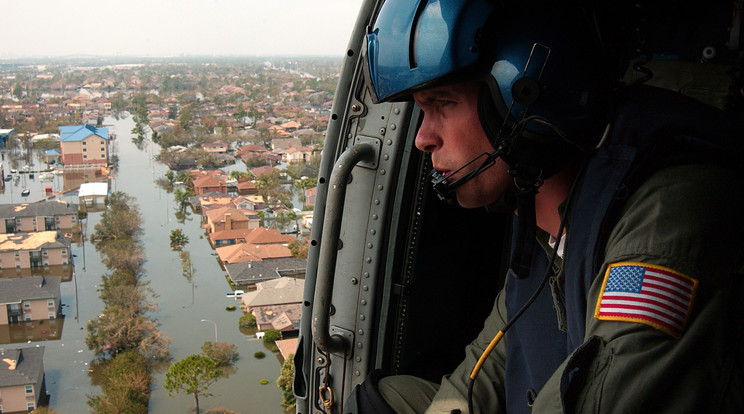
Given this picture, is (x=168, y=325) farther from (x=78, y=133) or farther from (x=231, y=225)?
(x=78, y=133)

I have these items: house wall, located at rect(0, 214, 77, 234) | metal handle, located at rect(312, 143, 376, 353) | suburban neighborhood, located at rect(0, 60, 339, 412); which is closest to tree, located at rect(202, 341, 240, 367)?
suburban neighborhood, located at rect(0, 60, 339, 412)

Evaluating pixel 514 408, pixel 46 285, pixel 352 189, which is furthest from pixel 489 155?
pixel 46 285

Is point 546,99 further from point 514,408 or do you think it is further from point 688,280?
point 514,408

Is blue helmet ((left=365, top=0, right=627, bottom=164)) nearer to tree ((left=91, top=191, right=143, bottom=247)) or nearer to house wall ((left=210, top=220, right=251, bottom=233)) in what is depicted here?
house wall ((left=210, top=220, right=251, bottom=233))

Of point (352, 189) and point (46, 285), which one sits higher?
point (352, 189)

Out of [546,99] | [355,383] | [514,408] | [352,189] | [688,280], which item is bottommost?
[355,383]

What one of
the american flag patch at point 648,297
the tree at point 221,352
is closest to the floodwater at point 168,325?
the tree at point 221,352
